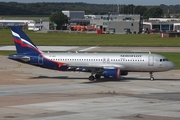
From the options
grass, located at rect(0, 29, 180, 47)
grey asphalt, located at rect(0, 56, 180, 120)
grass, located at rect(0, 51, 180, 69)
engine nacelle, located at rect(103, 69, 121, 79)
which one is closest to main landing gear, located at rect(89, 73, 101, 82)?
grey asphalt, located at rect(0, 56, 180, 120)

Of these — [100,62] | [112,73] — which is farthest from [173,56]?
[112,73]

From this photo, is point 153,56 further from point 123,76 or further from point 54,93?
point 54,93

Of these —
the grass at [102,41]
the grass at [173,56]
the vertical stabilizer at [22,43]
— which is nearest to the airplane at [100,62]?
the vertical stabilizer at [22,43]

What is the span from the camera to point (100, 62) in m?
60.8

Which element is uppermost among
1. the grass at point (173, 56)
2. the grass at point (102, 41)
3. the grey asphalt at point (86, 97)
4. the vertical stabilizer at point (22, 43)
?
the vertical stabilizer at point (22, 43)

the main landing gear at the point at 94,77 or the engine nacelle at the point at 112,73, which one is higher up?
the engine nacelle at the point at 112,73

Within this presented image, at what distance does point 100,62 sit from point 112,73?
2.65 metres

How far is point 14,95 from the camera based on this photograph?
4756cm

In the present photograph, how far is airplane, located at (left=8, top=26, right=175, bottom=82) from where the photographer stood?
197ft

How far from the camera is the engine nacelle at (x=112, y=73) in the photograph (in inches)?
2314

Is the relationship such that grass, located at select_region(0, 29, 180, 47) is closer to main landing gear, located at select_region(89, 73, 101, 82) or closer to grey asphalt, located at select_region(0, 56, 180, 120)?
grey asphalt, located at select_region(0, 56, 180, 120)

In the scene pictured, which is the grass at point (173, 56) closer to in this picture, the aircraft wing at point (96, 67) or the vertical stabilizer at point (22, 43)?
the aircraft wing at point (96, 67)

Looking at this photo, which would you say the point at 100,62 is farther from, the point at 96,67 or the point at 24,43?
the point at 24,43

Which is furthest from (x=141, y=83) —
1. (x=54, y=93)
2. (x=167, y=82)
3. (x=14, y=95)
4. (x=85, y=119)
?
(x=85, y=119)
